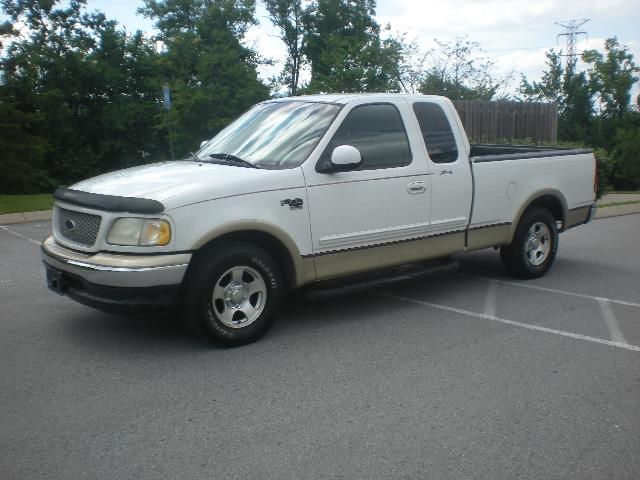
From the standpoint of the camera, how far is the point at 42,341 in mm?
5340

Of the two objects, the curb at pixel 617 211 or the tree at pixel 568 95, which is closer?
the curb at pixel 617 211

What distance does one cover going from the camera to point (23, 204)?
1426 cm

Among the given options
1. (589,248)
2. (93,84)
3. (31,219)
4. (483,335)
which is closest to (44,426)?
(483,335)

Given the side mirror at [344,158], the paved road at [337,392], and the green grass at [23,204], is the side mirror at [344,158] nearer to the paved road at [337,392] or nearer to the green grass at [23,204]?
the paved road at [337,392]

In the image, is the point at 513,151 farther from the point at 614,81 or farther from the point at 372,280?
the point at 614,81

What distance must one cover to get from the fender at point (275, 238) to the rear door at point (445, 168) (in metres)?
1.49

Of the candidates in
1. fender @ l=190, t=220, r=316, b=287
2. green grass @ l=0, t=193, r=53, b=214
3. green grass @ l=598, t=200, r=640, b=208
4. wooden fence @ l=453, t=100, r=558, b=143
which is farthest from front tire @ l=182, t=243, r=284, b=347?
wooden fence @ l=453, t=100, r=558, b=143

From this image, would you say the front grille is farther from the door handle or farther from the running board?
the door handle

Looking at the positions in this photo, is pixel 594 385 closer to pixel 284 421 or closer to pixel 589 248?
pixel 284 421

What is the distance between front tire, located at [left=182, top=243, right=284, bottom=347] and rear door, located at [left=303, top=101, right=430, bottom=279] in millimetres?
531

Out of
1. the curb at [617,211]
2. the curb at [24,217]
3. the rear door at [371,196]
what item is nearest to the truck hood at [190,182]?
the rear door at [371,196]

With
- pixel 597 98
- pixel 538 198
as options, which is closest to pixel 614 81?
pixel 597 98

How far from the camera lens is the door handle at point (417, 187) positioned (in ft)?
20.4

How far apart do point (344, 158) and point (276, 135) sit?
824 millimetres
